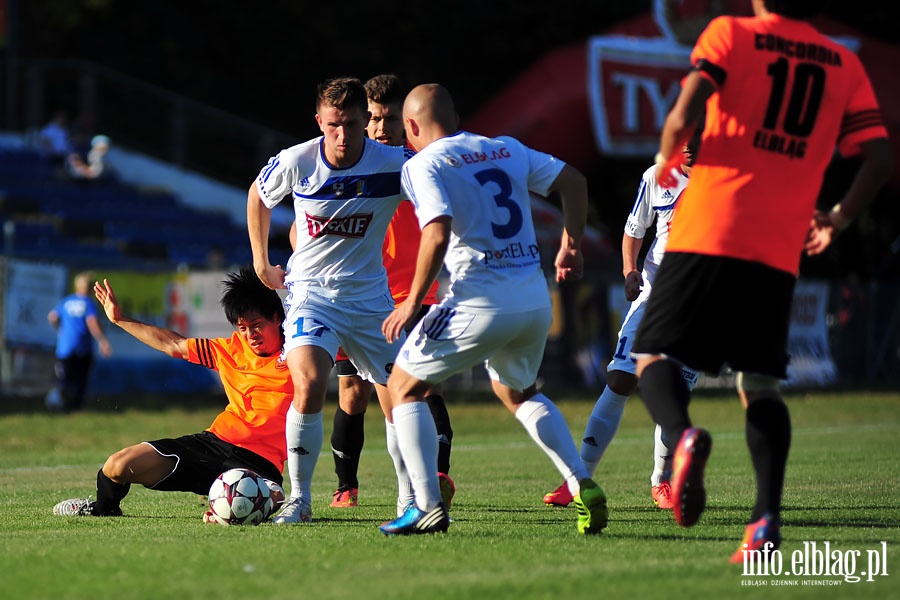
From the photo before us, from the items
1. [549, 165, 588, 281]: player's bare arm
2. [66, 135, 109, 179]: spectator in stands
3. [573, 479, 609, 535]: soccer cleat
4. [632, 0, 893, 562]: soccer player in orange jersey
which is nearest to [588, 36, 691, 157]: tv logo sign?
[66, 135, 109, 179]: spectator in stands

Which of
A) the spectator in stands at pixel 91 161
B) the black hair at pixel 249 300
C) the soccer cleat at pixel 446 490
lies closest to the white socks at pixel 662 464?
the soccer cleat at pixel 446 490

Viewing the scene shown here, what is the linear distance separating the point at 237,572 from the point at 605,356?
17.5 m

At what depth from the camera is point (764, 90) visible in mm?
5703

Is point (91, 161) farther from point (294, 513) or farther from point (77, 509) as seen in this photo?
point (294, 513)

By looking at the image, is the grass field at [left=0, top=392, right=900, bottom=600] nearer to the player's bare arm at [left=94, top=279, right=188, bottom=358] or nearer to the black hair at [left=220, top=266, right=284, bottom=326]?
the player's bare arm at [left=94, top=279, right=188, bottom=358]

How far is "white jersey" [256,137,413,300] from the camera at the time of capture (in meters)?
7.63

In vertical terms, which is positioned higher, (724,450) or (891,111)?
(891,111)

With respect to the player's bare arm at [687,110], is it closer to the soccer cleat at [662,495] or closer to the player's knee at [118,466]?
the soccer cleat at [662,495]

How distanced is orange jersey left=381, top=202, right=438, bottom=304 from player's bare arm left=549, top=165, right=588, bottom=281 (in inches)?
87.1

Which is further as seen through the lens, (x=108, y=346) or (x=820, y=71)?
(x=108, y=346)

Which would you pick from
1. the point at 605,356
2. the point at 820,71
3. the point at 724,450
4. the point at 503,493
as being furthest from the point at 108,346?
the point at 820,71

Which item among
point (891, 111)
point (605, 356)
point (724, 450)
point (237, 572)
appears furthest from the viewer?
point (891, 111)

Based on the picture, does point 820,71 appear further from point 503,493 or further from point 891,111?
point 891,111

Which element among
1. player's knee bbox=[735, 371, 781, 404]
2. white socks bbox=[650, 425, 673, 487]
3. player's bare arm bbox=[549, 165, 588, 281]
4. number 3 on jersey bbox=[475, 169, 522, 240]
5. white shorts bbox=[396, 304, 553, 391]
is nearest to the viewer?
player's knee bbox=[735, 371, 781, 404]
